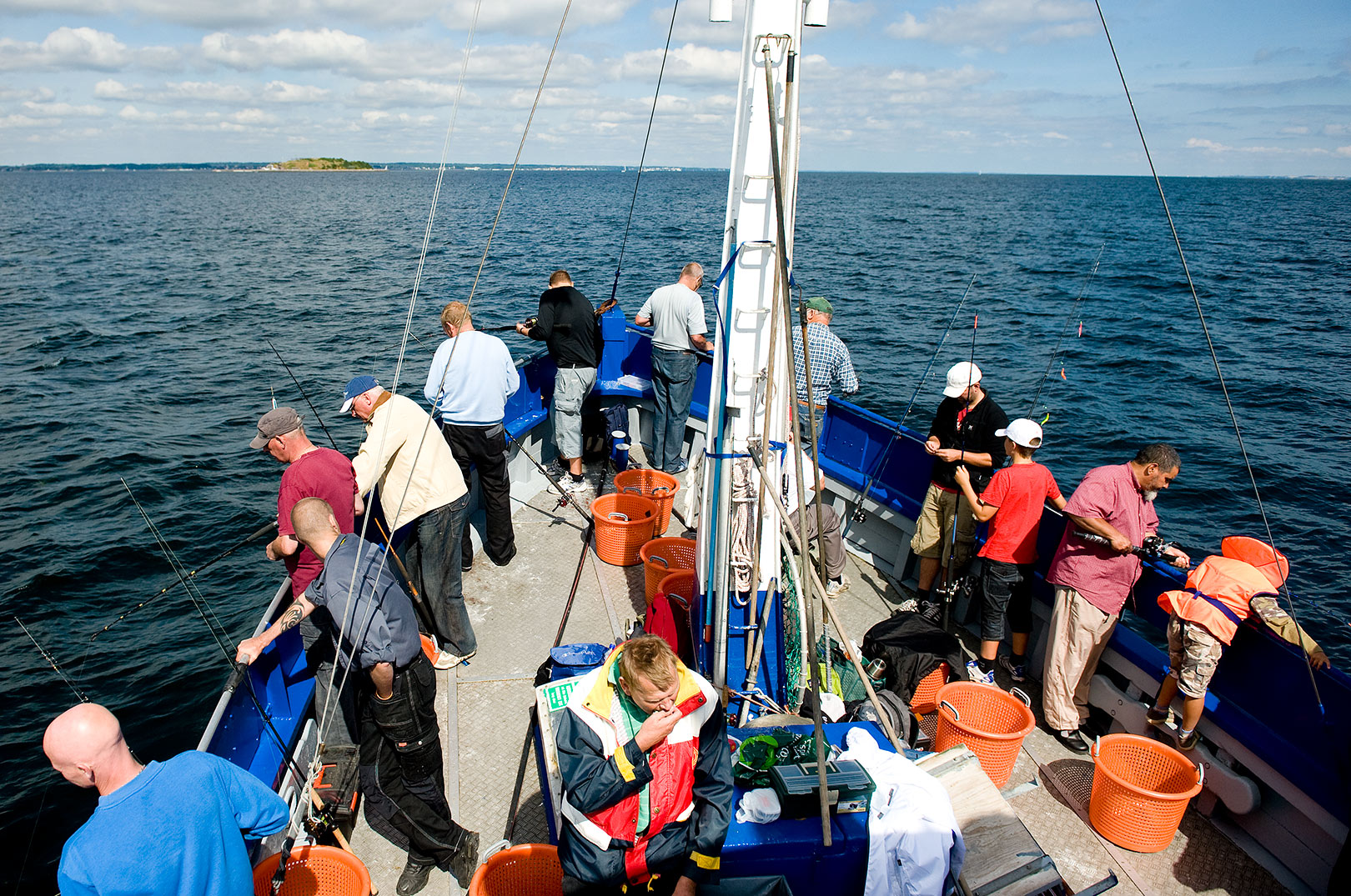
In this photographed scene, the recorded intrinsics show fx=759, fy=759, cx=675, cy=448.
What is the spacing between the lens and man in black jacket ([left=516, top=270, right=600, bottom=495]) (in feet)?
22.5

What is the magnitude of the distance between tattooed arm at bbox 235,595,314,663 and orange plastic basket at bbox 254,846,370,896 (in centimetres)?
85

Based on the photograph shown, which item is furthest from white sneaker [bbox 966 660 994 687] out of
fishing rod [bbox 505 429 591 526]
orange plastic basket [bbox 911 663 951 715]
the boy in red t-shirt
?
fishing rod [bbox 505 429 591 526]

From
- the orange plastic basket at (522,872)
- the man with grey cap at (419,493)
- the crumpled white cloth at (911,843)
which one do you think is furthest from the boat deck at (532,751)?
the crumpled white cloth at (911,843)

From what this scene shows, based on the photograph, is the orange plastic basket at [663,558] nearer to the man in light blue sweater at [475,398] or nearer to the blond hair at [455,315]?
the man in light blue sweater at [475,398]

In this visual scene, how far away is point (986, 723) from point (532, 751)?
2585 mm

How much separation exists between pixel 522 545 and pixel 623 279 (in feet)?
71.7

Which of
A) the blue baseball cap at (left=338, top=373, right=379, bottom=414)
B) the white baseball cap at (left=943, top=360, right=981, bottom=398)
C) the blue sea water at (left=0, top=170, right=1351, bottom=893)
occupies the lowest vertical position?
the blue sea water at (left=0, top=170, right=1351, bottom=893)

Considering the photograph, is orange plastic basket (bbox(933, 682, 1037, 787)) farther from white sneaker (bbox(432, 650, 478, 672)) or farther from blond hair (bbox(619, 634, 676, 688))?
white sneaker (bbox(432, 650, 478, 672))

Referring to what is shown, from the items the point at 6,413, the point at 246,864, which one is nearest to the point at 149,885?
the point at 246,864

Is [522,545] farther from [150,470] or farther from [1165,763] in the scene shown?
[150,470]

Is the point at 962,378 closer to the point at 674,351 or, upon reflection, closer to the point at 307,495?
the point at 674,351

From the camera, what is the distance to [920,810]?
2850 millimetres

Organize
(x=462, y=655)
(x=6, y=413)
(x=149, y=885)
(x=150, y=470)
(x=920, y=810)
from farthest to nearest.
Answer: (x=6, y=413) < (x=150, y=470) < (x=462, y=655) < (x=920, y=810) < (x=149, y=885)

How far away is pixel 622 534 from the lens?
6.09 meters
